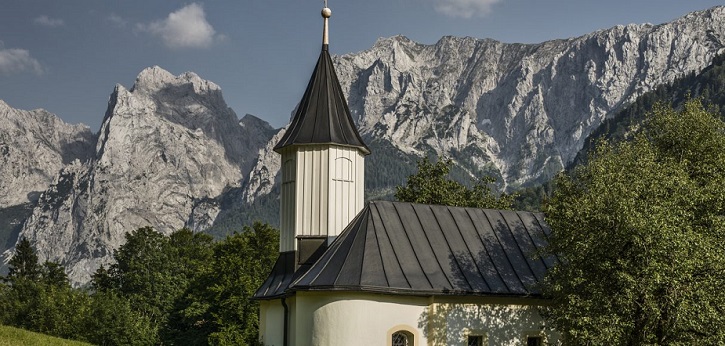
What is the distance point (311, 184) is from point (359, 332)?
7726 millimetres

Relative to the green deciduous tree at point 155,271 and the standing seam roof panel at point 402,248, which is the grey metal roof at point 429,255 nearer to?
the standing seam roof panel at point 402,248

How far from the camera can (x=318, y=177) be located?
3525 cm

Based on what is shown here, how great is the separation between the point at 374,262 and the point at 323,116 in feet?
26.7

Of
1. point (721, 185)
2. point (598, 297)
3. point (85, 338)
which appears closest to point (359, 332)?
point (598, 297)

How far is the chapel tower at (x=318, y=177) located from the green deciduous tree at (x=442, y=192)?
20757 mm

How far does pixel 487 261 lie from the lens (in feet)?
111

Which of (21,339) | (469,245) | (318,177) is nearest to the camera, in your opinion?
(21,339)

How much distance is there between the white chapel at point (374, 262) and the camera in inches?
1197

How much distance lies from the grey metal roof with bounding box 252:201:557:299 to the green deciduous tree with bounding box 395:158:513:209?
20.0 m

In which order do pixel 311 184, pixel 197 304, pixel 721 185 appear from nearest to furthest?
1. pixel 721 185
2. pixel 311 184
3. pixel 197 304

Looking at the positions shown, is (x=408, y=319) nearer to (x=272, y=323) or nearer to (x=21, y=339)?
(x=272, y=323)

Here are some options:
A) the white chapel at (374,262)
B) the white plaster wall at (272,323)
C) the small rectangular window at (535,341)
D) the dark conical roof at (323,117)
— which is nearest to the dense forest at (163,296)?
the white plaster wall at (272,323)

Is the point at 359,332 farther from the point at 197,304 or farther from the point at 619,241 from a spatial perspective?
the point at 197,304

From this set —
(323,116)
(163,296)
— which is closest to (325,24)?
(323,116)
